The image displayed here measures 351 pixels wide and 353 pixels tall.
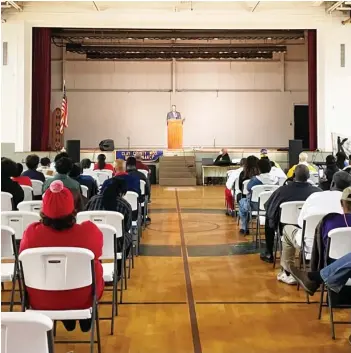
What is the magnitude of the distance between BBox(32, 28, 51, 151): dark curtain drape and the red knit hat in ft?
46.1

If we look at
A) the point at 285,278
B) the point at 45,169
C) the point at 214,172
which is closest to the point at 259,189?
the point at 285,278

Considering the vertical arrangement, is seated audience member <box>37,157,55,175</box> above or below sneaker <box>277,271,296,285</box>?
above

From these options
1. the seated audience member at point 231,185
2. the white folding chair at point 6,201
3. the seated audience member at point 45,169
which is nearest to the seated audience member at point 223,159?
the seated audience member at point 231,185

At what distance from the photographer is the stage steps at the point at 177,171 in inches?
653

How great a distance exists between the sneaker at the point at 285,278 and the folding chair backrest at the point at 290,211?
0.51 meters

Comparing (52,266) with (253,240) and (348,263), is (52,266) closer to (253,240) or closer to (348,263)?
(348,263)

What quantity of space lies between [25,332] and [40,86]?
15643mm

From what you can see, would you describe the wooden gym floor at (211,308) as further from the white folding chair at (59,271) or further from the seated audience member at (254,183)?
the white folding chair at (59,271)

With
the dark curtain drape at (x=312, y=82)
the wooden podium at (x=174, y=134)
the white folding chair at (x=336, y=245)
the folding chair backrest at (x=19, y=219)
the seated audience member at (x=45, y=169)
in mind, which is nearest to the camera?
the white folding chair at (x=336, y=245)

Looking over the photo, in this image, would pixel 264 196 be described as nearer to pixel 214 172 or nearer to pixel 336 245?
pixel 336 245

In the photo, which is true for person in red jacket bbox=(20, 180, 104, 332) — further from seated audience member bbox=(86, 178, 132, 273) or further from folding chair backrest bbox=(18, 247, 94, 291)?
seated audience member bbox=(86, 178, 132, 273)

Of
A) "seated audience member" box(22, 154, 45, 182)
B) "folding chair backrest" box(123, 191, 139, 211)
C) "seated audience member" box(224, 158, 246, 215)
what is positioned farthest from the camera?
"seated audience member" box(224, 158, 246, 215)

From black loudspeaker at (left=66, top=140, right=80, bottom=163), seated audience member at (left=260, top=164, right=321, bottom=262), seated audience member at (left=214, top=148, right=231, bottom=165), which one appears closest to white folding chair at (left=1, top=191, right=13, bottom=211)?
seated audience member at (left=260, top=164, right=321, bottom=262)

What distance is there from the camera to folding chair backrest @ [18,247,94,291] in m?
2.86
